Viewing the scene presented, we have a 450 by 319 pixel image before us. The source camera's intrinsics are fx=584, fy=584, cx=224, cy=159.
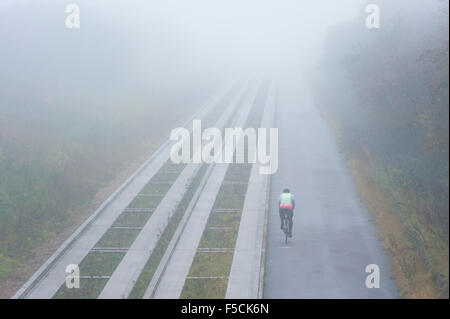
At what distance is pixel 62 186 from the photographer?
71.9 feet

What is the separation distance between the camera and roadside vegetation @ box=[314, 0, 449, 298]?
13641 mm

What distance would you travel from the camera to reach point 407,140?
19.1 metres

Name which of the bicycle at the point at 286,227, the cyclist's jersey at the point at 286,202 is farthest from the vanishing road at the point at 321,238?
the cyclist's jersey at the point at 286,202

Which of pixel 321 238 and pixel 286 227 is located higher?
pixel 286 227

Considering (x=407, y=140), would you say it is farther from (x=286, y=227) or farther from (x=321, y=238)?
(x=286, y=227)

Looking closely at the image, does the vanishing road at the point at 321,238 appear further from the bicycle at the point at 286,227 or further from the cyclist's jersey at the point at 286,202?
the cyclist's jersey at the point at 286,202

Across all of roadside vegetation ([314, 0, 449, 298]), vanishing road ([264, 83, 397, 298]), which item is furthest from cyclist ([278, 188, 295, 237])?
roadside vegetation ([314, 0, 449, 298])

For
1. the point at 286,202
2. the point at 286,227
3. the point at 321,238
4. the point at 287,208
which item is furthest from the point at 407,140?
the point at 286,227

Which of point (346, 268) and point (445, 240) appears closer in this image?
point (445, 240)

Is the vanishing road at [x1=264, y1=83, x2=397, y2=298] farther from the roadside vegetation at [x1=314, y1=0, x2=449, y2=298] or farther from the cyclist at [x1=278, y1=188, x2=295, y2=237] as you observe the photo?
the cyclist at [x1=278, y1=188, x2=295, y2=237]

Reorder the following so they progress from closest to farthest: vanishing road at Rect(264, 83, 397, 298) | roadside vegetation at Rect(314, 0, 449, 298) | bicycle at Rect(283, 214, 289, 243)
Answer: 1. roadside vegetation at Rect(314, 0, 449, 298)
2. vanishing road at Rect(264, 83, 397, 298)
3. bicycle at Rect(283, 214, 289, 243)

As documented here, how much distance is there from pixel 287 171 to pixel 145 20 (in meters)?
49.1
